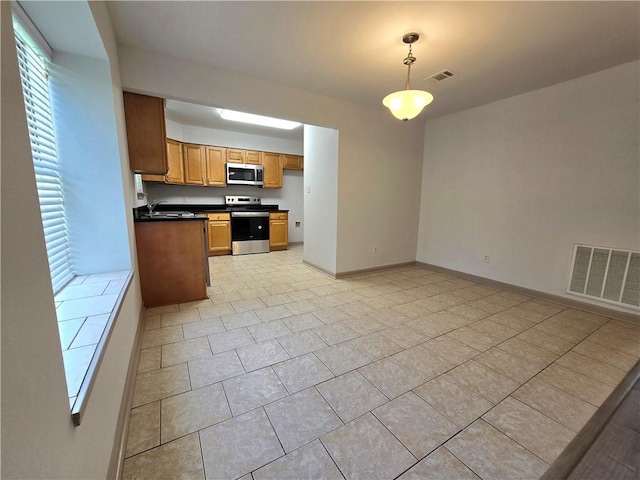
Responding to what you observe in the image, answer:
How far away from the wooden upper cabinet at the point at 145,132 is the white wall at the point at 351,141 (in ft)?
0.37

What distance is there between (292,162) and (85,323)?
17.8ft

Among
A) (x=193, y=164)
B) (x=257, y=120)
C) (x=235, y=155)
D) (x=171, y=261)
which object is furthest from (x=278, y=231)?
(x=171, y=261)

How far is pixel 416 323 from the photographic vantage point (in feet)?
8.10

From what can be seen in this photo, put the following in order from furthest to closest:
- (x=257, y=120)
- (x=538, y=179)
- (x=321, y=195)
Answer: (x=257, y=120) → (x=321, y=195) → (x=538, y=179)

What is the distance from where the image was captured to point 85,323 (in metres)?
1.21

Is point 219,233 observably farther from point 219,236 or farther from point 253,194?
point 253,194

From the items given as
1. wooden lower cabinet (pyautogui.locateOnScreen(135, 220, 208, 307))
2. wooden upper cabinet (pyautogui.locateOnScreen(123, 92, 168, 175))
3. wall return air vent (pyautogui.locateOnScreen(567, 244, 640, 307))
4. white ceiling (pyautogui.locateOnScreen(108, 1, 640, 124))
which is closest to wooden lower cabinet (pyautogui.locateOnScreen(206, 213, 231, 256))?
wooden lower cabinet (pyautogui.locateOnScreen(135, 220, 208, 307))

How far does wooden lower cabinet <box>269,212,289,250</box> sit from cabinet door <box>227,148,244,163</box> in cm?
135

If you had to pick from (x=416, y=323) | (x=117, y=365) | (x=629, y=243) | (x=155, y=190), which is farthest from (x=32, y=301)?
(x=155, y=190)

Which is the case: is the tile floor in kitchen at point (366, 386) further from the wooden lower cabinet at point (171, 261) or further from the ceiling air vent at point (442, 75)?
the ceiling air vent at point (442, 75)

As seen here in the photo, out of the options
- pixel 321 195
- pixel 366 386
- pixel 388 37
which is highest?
pixel 388 37

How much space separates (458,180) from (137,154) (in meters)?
4.16

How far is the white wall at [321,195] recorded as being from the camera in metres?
3.71

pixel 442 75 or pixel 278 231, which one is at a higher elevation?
pixel 442 75
